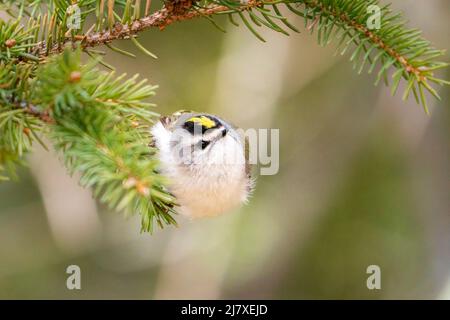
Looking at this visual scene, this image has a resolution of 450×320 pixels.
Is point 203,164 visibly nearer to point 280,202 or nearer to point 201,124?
point 201,124

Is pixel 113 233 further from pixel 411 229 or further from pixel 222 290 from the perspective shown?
pixel 411 229

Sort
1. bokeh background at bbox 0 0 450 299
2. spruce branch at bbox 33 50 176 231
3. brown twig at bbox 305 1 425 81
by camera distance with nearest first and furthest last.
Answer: spruce branch at bbox 33 50 176 231 < brown twig at bbox 305 1 425 81 < bokeh background at bbox 0 0 450 299

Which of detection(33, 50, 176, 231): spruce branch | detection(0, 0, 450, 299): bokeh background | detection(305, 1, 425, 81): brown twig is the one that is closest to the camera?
detection(33, 50, 176, 231): spruce branch

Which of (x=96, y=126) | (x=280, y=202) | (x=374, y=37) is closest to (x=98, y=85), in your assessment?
(x=96, y=126)

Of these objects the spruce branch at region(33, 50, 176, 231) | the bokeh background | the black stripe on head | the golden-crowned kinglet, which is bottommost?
the spruce branch at region(33, 50, 176, 231)

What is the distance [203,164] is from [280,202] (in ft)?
8.81

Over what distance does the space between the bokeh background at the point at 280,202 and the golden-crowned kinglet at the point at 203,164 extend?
2.10 metres

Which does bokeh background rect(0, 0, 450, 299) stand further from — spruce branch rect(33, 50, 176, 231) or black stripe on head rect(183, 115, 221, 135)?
spruce branch rect(33, 50, 176, 231)

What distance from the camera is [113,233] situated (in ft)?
14.3

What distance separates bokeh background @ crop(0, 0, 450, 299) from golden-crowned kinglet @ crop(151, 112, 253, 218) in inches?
82.6

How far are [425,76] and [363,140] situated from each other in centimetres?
317

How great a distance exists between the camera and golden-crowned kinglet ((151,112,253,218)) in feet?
6.01

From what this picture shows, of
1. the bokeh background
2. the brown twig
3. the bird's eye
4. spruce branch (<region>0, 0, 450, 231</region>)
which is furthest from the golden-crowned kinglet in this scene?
the bokeh background

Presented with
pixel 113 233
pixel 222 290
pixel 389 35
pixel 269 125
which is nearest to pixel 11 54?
pixel 389 35
